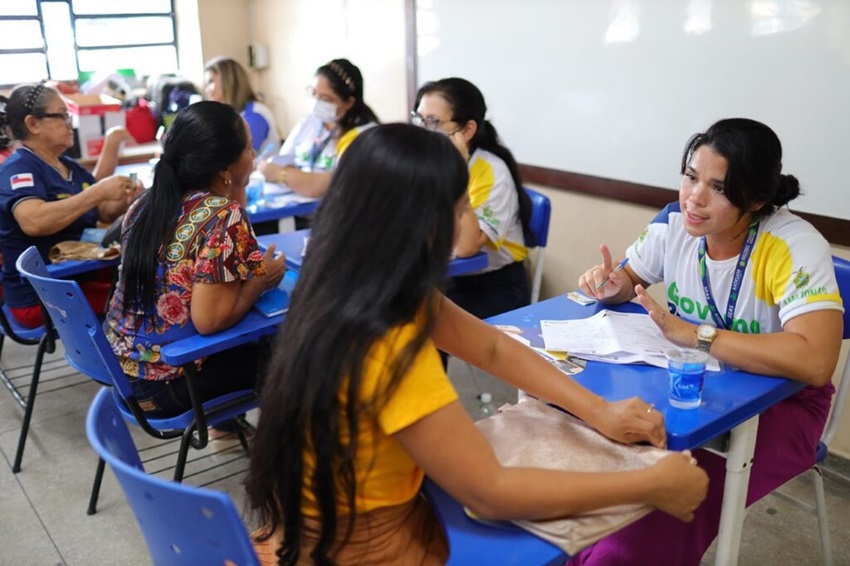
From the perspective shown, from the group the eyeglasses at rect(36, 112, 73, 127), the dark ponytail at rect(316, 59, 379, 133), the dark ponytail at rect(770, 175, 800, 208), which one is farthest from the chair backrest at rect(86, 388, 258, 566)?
the dark ponytail at rect(316, 59, 379, 133)

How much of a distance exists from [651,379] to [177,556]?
37.0 inches

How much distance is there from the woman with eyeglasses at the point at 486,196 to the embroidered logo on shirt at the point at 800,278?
1069 millimetres

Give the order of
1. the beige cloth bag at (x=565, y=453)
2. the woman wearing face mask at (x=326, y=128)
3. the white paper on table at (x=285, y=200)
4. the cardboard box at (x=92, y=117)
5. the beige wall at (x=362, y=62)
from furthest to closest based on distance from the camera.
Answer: the cardboard box at (x=92, y=117)
the woman wearing face mask at (x=326, y=128)
the white paper on table at (x=285, y=200)
the beige wall at (x=362, y=62)
the beige cloth bag at (x=565, y=453)

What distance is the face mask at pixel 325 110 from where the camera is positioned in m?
3.51

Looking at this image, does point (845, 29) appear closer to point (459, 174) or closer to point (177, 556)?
point (459, 174)

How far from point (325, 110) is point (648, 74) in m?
1.43

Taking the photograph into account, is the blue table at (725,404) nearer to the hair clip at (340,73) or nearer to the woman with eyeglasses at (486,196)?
the woman with eyeglasses at (486,196)

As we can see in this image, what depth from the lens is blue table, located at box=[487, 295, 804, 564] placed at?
1415mm

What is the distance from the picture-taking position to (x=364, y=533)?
1.17 metres

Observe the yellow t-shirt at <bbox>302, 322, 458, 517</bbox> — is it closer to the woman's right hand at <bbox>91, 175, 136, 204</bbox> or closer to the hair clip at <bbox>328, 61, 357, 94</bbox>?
the woman's right hand at <bbox>91, 175, 136, 204</bbox>

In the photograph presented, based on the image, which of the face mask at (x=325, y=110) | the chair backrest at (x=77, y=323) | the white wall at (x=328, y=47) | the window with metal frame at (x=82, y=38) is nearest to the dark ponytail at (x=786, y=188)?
the chair backrest at (x=77, y=323)

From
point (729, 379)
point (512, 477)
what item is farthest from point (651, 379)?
point (512, 477)

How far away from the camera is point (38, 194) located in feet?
8.89

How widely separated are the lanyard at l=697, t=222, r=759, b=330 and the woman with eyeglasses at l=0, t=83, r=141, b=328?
203 cm
